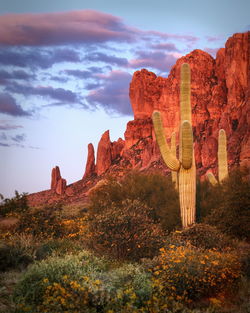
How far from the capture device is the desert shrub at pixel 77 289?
687 cm

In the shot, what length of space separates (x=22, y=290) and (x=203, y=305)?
3.77 m

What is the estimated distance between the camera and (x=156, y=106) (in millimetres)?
110625

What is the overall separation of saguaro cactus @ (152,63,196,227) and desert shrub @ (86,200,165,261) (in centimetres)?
653

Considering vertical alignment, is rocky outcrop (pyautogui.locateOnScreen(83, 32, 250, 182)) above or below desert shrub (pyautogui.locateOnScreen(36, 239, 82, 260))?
above

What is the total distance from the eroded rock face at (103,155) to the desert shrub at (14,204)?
8068cm

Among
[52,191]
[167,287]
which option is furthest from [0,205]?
[52,191]

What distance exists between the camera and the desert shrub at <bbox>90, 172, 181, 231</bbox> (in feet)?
65.1

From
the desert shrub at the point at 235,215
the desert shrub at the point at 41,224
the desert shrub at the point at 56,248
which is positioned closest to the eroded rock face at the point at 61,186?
the desert shrub at the point at 41,224

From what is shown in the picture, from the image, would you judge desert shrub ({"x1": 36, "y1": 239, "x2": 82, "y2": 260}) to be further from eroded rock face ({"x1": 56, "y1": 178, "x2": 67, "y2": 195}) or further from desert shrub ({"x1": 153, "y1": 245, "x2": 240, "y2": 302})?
eroded rock face ({"x1": 56, "y1": 178, "x2": 67, "y2": 195})

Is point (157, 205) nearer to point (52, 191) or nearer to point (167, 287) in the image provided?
point (167, 287)

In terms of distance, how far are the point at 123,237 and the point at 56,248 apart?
2848 mm

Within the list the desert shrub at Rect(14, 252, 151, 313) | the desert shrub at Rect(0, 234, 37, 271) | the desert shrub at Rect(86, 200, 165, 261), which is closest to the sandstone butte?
the desert shrub at Rect(86, 200, 165, 261)

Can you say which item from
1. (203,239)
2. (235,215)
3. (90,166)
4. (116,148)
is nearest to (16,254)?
(203,239)

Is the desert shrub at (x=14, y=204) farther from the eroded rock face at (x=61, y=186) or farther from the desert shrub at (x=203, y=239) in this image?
the eroded rock face at (x=61, y=186)
